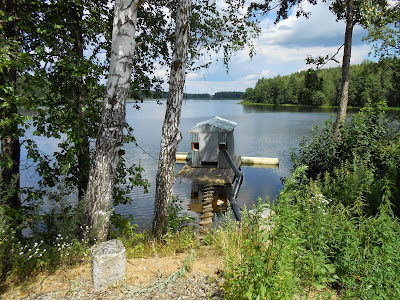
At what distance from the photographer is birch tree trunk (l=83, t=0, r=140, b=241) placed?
14.9ft

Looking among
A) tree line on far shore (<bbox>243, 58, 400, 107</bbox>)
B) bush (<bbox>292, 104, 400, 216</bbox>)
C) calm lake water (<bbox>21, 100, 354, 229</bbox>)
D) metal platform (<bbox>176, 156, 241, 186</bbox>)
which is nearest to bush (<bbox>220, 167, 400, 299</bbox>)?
bush (<bbox>292, 104, 400, 216</bbox>)

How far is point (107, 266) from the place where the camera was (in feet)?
10.9

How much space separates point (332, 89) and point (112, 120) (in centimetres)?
9094

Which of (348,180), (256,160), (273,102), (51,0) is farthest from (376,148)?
(273,102)

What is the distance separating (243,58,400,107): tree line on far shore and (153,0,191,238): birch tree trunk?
7744 mm

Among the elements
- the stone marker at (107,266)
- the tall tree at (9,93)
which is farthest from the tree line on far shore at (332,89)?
the stone marker at (107,266)

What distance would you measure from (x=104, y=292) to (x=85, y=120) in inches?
140

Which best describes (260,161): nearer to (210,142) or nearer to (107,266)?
(210,142)

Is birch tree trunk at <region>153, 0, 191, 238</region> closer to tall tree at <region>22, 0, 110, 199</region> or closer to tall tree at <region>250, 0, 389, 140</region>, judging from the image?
tall tree at <region>22, 0, 110, 199</region>

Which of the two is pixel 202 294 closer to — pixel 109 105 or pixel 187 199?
pixel 109 105

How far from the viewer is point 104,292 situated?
3.25m

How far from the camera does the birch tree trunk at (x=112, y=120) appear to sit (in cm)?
453

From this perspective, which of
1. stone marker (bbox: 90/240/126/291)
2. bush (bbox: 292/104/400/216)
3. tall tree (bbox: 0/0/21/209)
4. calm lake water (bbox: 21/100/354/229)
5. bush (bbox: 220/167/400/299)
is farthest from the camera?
calm lake water (bbox: 21/100/354/229)

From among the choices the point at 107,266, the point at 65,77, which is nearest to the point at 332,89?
the point at 65,77
